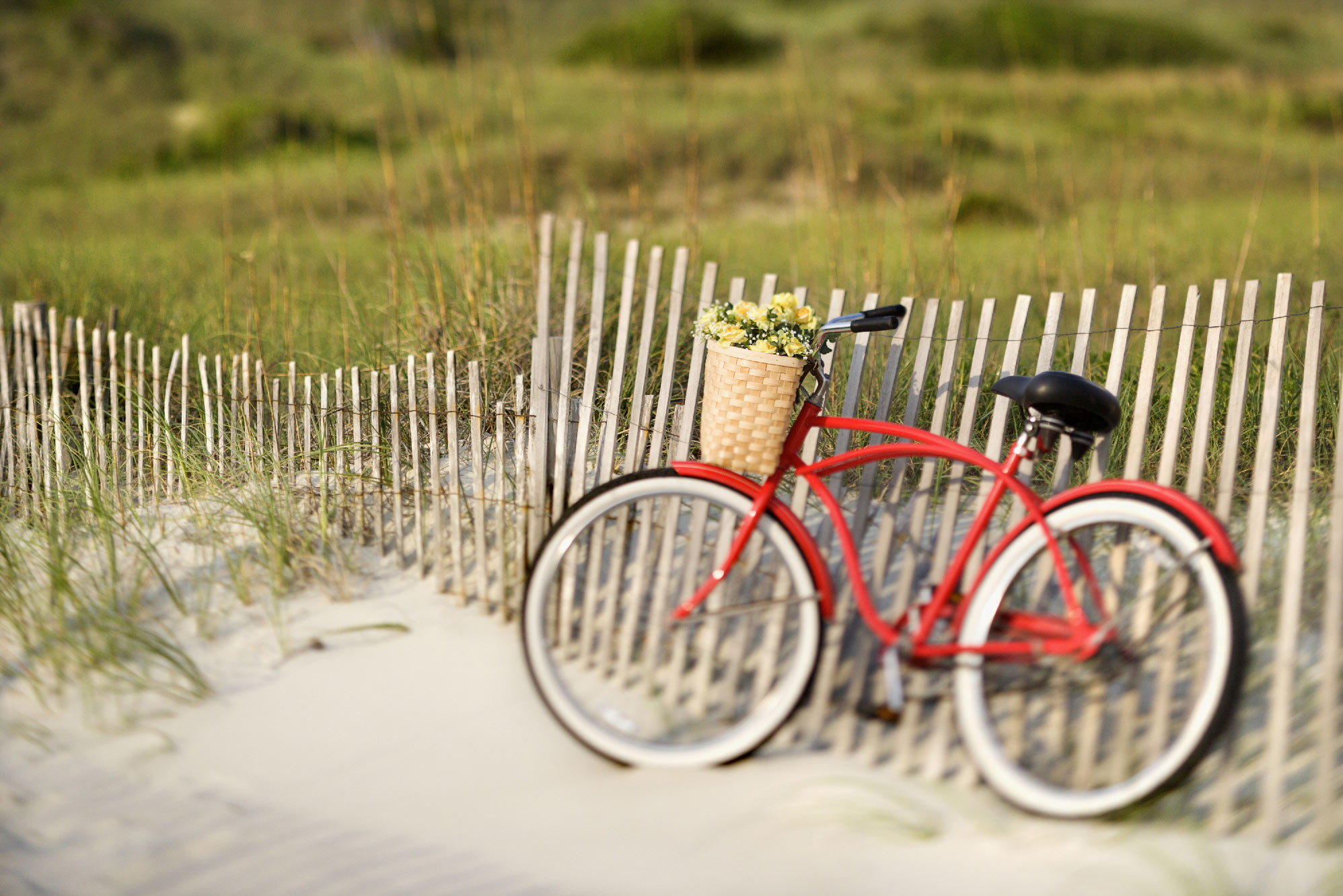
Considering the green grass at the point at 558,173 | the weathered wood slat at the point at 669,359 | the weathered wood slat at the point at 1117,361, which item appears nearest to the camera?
the weathered wood slat at the point at 1117,361

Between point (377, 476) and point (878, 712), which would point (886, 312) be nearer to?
point (878, 712)

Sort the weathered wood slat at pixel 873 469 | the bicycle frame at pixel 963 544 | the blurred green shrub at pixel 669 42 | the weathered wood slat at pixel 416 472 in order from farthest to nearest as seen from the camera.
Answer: the blurred green shrub at pixel 669 42
the weathered wood slat at pixel 416 472
the weathered wood slat at pixel 873 469
the bicycle frame at pixel 963 544

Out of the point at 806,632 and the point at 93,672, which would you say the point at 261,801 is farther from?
the point at 806,632

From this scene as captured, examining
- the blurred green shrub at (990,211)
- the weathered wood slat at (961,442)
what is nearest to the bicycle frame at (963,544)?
the weathered wood slat at (961,442)

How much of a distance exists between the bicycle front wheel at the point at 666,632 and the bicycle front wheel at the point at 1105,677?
0.44m

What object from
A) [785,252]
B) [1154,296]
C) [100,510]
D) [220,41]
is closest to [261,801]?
[100,510]

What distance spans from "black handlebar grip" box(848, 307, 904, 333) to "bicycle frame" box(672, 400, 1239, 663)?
0.81 ft

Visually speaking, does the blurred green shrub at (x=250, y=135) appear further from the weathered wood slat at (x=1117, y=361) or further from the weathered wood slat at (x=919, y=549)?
the weathered wood slat at (x=1117, y=361)

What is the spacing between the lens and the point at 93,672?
2533 mm

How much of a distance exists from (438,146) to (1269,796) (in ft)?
11.4

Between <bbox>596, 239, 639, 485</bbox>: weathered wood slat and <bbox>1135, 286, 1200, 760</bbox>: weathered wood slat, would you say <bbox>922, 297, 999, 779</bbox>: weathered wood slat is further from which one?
<bbox>596, 239, 639, 485</bbox>: weathered wood slat

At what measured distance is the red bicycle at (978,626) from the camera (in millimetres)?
2041

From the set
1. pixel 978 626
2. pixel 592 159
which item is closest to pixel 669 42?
pixel 592 159

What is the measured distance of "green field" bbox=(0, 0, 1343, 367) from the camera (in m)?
4.29
